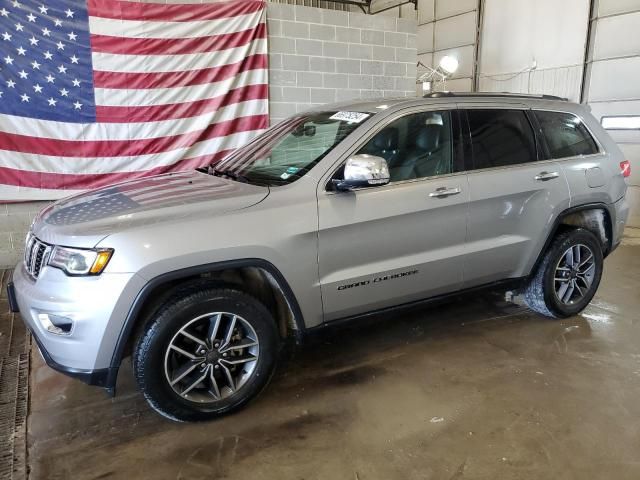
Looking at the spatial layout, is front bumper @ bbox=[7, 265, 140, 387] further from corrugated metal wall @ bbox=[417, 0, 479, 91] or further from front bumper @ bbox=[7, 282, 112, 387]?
corrugated metal wall @ bbox=[417, 0, 479, 91]

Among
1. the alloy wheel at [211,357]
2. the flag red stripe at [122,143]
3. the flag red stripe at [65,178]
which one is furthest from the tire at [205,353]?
the flag red stripe at [122,143]

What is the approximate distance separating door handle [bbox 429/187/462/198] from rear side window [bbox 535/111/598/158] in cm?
103

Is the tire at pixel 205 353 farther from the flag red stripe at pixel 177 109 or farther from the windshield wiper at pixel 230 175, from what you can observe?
the flag red stripe at pixel 177 109

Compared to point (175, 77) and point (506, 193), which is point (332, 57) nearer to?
point (175, 77)

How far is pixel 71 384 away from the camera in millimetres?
3068

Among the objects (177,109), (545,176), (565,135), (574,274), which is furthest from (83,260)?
(177,109)

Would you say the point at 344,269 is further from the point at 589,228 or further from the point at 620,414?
the point at 589,228

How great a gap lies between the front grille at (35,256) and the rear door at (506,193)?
2.51 m

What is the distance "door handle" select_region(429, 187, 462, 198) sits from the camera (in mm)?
3062

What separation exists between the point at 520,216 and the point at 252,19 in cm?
405

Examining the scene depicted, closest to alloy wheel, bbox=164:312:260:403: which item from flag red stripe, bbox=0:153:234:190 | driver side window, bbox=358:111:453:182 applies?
driver side window, bbox=358:111:453:182

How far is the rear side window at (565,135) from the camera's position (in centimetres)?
366

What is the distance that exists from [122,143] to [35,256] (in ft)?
10.7

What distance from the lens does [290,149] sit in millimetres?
3244
